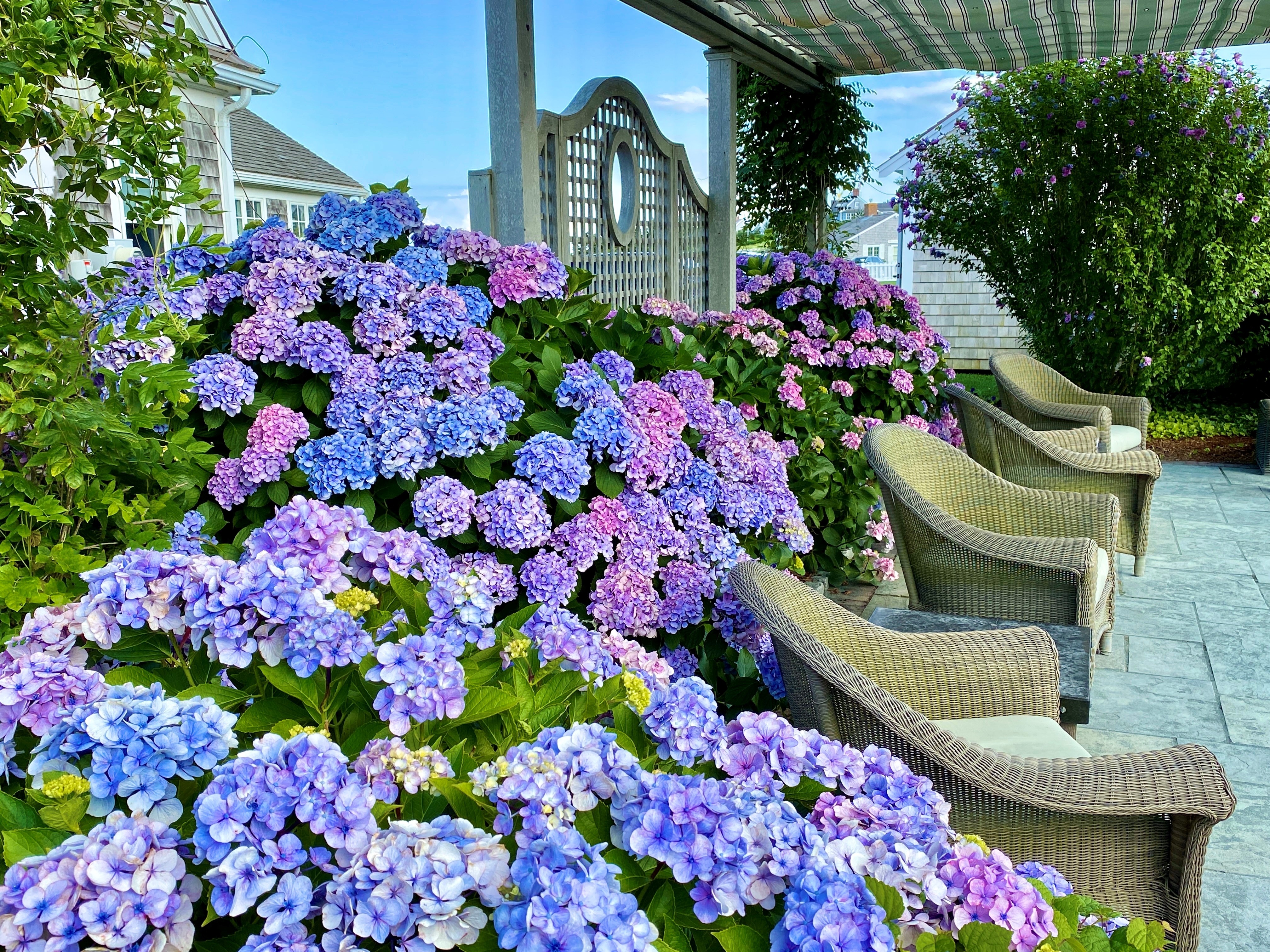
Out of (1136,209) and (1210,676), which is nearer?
(1210,676)

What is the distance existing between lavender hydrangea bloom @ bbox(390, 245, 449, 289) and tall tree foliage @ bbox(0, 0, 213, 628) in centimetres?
72

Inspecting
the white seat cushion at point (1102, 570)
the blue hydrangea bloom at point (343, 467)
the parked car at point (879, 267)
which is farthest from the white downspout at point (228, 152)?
the parked car at point (879, 267)

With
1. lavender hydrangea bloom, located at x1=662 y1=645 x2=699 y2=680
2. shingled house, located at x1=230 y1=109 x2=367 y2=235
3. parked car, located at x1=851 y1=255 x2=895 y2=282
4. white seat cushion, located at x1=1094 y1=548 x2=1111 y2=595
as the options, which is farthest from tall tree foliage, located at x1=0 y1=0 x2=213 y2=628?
parked car, located at x1=851 y1=255 x2=895 y2=282

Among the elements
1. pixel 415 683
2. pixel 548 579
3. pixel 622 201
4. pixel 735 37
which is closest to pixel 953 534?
pixel 548 579

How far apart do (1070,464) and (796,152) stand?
431 centimetres

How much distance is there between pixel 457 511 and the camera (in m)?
2.25

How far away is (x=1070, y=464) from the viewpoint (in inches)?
156

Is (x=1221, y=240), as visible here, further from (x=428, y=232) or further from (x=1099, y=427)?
(x=428, y=232)

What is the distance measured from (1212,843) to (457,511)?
195 cm

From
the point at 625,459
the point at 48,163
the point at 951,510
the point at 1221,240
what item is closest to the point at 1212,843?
the point at 951,510

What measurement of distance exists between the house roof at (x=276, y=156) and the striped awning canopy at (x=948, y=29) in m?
7.02

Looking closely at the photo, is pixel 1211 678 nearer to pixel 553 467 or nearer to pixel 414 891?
pixel 553 467

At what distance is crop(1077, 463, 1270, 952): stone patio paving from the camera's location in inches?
88.4

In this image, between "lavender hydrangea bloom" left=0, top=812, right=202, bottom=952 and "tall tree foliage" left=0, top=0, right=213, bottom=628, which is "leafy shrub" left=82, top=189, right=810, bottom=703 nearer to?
"tall tree foliage" left=0, top=0, right=213, bottom=628
